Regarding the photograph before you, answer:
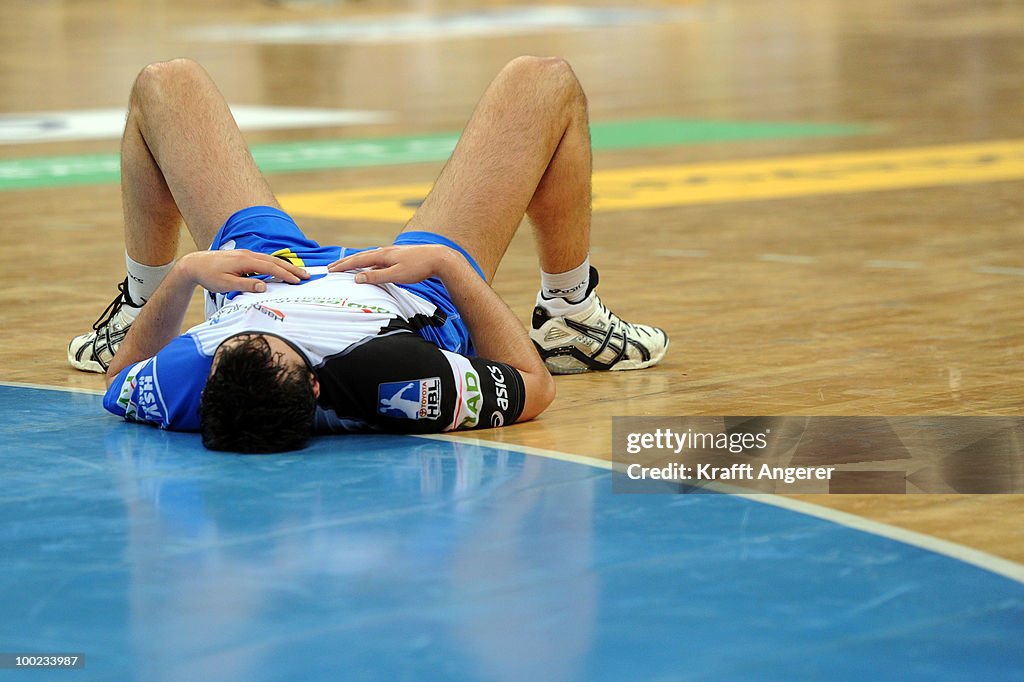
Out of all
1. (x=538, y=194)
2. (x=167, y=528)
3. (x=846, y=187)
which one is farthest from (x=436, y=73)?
(x=167, y=528)

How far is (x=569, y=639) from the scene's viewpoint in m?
2.48

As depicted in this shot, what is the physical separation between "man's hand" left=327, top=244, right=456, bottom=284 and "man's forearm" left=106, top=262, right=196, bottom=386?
0.35 metres

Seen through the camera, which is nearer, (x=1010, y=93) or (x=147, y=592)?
(x=147, y=592)

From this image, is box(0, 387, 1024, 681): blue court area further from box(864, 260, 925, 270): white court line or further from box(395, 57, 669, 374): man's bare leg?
box(864, 260, 925, 270): white court line

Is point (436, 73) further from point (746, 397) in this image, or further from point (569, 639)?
point (569, 639)

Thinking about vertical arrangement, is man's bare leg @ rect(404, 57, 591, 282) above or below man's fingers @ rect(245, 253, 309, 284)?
above

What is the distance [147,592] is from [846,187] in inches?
234

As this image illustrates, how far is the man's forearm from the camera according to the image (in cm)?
371

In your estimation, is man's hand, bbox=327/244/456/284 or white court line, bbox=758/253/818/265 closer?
man's hand, bbox=327/244/456/284

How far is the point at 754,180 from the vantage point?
28.1ft

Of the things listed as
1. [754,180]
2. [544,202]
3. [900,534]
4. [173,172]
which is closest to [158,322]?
[173,172]

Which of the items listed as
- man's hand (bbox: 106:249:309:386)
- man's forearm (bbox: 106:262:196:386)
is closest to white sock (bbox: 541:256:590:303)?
man's hand (bbox: 106:249:309:386)

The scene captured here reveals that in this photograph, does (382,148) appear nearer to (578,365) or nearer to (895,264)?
(895,264)

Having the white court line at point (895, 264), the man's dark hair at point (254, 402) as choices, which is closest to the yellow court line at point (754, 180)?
the white court line at point (895, 264)
